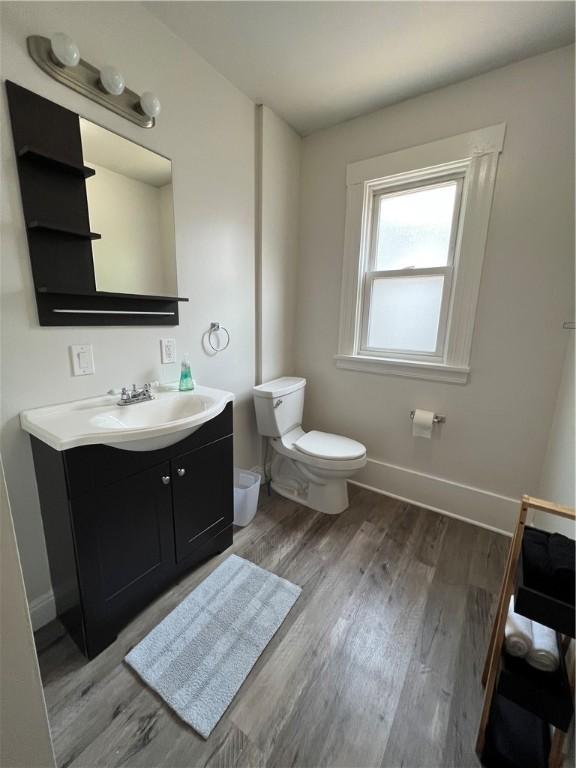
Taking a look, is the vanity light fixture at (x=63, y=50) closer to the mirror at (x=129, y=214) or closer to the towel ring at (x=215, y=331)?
the mirror at (x=129, y=214)

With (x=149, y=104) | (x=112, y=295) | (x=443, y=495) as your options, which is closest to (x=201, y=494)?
(x=112, y=295)

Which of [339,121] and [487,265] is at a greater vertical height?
[339,121]

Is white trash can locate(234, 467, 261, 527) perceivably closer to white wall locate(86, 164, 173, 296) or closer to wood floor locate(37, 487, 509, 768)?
wood floor locate(37, 487, 509, 768)

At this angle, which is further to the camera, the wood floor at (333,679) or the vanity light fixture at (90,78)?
the vanity light fixture at (90,78)

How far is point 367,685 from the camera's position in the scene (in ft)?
3.54

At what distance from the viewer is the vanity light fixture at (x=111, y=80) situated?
112 cm

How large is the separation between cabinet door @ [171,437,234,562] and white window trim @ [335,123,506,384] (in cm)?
119

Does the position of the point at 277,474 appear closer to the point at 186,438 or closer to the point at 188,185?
the point at 186,438

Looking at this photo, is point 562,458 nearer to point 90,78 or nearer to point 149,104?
point 149,104

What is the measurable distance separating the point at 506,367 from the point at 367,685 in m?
1.62

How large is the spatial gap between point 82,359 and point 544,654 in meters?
1.76

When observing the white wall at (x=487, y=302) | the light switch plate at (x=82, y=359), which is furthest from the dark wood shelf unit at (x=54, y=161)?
the white wall at (x=487, y=302)

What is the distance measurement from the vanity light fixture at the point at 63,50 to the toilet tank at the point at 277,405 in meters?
1.57

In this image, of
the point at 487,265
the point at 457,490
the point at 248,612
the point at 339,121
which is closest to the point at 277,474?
the point at 248,612
